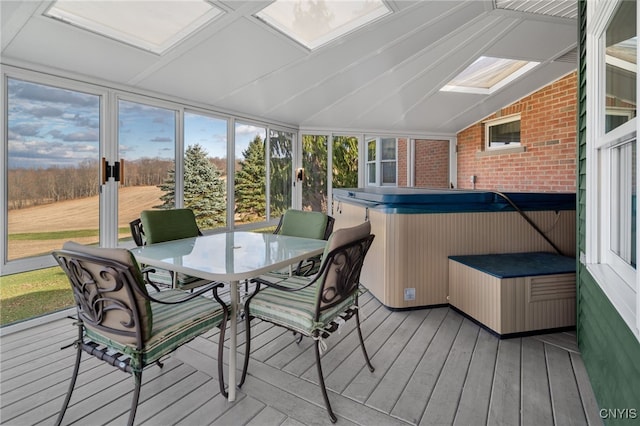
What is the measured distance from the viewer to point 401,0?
2713 millimetres

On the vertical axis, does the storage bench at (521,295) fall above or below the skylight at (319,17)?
below

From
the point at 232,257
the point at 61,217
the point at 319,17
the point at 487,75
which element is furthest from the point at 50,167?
the point at 487,75

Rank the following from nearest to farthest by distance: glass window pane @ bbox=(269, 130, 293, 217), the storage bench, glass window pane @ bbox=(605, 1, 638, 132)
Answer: glass window pane @ bbox=(605, 1, 638, 132)
the storage bench
glass window pane @ bbox=(269, 130, 293, 217)

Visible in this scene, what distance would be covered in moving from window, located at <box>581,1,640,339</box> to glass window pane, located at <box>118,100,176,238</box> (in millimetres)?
3756

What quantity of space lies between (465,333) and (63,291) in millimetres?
5137

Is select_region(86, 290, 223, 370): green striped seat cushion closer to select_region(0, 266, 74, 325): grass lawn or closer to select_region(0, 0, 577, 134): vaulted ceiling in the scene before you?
select_region(0, 0, 577, 134): vaulted ceiling

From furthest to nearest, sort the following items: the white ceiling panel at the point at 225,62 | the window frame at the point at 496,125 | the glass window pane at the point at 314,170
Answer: the glass window pane at the point at 314,170 → the window frame at the point at 496,125 → the white ceiling panel at the point at 225,62

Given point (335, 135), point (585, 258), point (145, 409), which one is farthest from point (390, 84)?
point (145, 409)

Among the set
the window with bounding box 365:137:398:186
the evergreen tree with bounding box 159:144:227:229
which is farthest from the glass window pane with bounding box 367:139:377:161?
the evergreen tree with bounding box 159:144:227:229

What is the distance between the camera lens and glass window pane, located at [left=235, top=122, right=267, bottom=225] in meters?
4.70

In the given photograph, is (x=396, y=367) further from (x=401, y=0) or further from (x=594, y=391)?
(x=401, y=0)

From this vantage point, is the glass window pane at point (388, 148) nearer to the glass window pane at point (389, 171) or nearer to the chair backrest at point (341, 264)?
the glass window pane at point (389, 171)

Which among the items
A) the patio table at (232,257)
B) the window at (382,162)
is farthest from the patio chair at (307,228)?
the window at (382,162)

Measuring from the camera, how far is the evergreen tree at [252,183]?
187 inches
